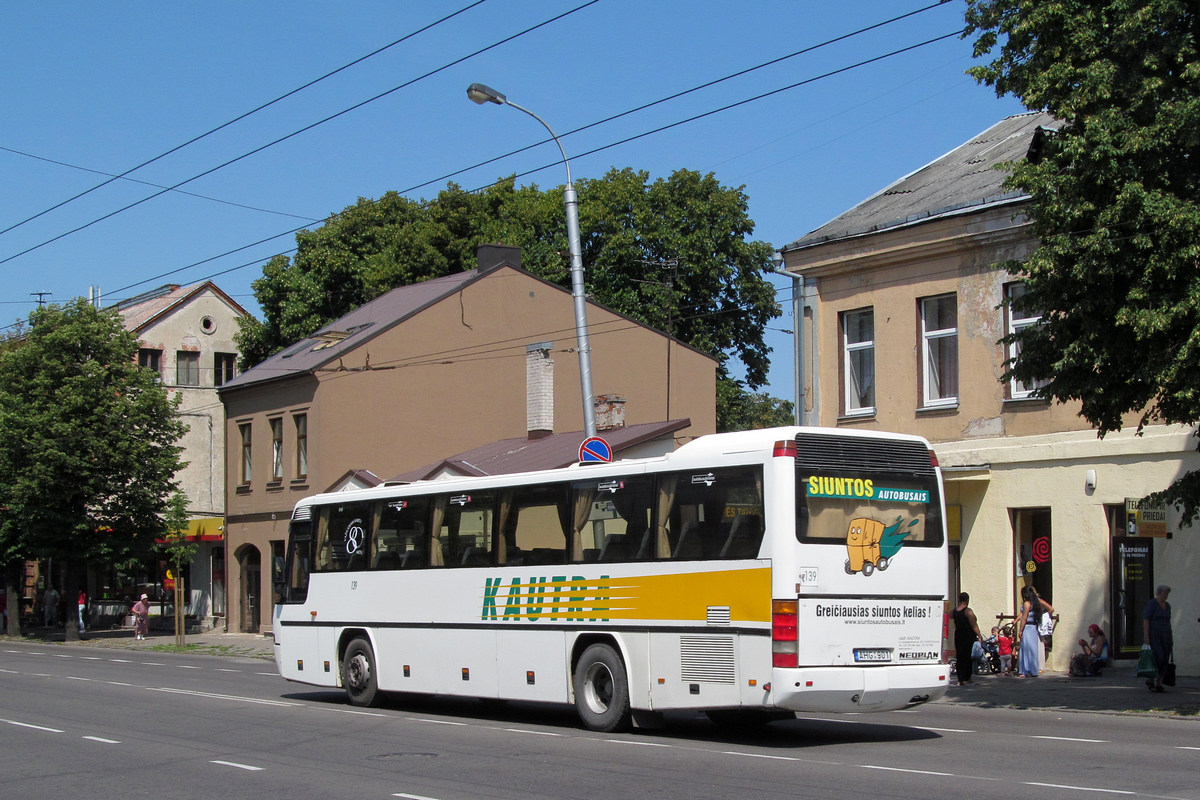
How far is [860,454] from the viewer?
13.5 m

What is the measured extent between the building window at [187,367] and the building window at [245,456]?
18.6 m

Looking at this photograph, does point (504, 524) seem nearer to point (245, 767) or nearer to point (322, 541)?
point (322, 541)

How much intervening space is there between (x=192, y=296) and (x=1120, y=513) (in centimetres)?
5097

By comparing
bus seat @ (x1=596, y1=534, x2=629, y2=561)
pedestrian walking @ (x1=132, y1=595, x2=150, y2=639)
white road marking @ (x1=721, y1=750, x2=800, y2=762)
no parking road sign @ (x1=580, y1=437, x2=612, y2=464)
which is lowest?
pedestrian walking @ (x1=132, y1=595, x2=150, y2=639)

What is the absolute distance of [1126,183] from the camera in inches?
606

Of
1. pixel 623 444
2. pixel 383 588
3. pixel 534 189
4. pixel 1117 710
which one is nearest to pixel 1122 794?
pixel 1117 710

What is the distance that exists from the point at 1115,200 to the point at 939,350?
8761mm

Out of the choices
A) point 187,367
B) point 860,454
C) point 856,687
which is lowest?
point 856,687

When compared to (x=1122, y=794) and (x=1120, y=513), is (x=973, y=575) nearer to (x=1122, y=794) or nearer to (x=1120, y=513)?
(x=1120, y=513)

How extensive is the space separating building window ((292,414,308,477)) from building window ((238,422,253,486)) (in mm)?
3888

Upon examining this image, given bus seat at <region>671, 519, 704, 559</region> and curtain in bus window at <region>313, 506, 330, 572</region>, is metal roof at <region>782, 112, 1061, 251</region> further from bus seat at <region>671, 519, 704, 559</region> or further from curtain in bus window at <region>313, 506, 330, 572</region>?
bus seat at <region>671, 519, 704, 559</region>

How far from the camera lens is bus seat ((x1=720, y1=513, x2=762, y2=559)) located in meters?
13.0

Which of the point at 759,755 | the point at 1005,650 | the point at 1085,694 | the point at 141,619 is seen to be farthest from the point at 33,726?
the point at 141,619

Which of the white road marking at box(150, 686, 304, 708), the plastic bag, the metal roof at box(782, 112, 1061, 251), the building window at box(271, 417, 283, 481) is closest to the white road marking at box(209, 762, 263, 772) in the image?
the white road marking at box(150, 686, 304, 708)
